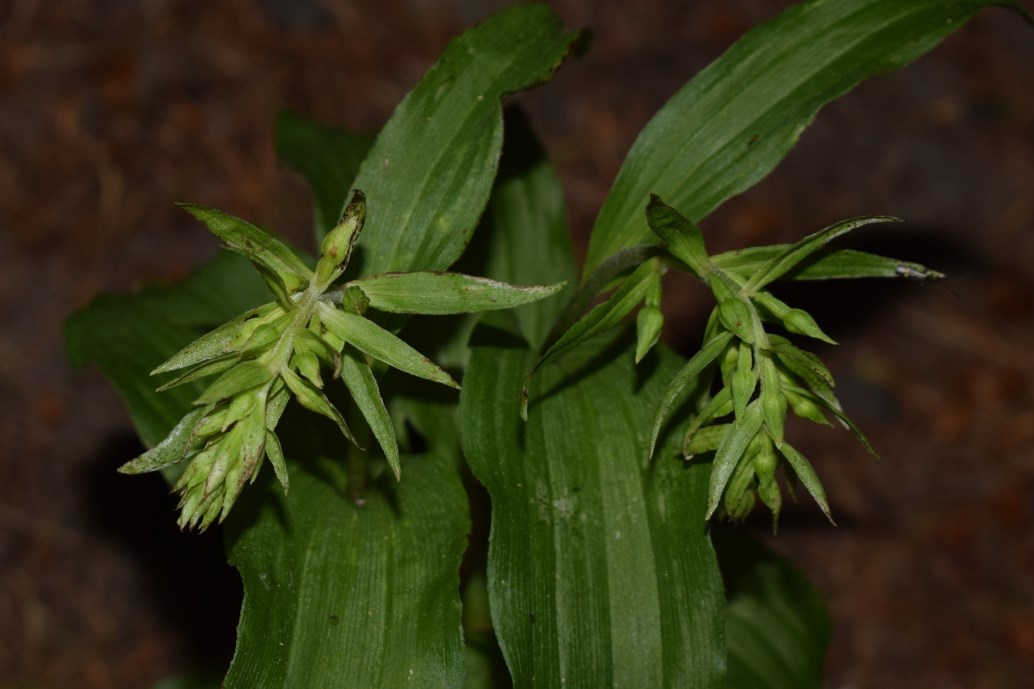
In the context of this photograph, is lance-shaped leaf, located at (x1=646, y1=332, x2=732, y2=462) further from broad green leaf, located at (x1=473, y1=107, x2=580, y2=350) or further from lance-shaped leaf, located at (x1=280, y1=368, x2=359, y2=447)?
broad green leaf, located at (x1=473, y1=107, x2=580, y2=350)

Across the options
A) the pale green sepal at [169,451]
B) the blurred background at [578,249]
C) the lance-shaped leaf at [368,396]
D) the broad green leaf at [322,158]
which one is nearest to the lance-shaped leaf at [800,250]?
the lance-shaped leaf at [368,396]

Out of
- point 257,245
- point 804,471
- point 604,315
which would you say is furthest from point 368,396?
point 804,471

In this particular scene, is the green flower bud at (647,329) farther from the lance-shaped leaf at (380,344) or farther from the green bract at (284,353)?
the lance-shaped leaf at (380,344)

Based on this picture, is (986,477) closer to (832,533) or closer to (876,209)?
(832,533)

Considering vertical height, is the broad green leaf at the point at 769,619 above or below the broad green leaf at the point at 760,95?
below

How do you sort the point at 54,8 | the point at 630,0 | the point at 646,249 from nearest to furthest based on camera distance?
the point at 646,249
the point at 54,8
the point at 630,0

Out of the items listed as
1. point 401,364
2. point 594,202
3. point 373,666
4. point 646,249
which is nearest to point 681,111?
point 646,249
